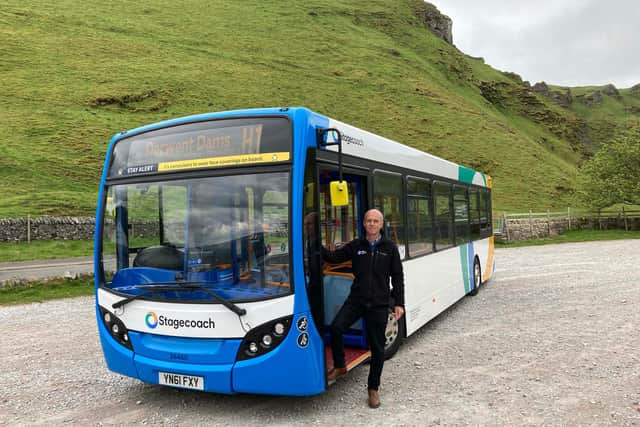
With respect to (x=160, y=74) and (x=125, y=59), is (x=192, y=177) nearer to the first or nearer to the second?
(x=160, y=74)

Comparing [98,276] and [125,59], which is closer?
A: [98,276]

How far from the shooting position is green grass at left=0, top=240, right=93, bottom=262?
19.0 meters

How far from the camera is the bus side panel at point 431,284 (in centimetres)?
660

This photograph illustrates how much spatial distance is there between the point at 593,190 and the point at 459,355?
33715 mm

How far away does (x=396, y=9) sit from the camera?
11850 centimetres

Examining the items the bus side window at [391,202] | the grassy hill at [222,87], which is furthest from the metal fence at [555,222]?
the bus side window at [391,202]

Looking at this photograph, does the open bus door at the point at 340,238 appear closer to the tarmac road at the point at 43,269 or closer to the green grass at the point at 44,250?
the tarmac road at the point at 43,269

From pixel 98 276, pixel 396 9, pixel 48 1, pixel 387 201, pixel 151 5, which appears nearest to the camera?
pixel 98 276

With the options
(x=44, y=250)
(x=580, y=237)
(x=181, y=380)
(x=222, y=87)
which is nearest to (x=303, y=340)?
(x=181, y=380)

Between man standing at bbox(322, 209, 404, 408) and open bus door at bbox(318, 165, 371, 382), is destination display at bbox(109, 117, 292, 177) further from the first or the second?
man standing at bbox(322, 209, 404, 408)

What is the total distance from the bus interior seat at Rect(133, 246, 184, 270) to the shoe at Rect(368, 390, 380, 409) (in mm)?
2309

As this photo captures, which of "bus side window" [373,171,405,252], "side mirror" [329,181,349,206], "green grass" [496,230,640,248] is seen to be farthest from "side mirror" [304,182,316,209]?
"green grass" [496,230,640,248]

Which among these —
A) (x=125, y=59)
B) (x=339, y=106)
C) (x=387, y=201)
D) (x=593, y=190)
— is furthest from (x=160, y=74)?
(x=387, y=201)

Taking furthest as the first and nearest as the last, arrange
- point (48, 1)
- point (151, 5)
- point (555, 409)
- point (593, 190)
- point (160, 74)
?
point (151, 5), point (48, 1), point (160, 74), point (593, 190), point (555, 409)
